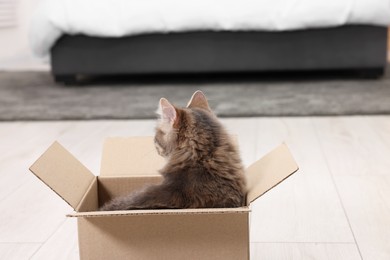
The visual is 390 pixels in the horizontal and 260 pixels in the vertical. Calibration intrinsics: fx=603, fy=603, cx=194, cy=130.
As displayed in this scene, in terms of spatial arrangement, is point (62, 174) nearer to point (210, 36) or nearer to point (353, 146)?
point (353, 146)

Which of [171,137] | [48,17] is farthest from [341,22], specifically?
[171,137]

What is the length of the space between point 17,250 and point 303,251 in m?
0.70

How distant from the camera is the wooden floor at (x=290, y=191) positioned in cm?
148

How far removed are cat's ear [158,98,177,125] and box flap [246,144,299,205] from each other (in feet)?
0.74

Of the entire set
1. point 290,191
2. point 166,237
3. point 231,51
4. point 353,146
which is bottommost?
point 166,237

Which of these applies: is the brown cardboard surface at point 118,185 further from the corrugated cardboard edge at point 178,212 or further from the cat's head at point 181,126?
the corrugated cardboard edge at point 178,212

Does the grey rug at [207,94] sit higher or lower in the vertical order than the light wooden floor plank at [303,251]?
higher

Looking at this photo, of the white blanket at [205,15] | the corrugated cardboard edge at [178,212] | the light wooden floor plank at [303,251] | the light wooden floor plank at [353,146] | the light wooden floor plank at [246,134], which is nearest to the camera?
the corrugated cardboard edge at [178,212]

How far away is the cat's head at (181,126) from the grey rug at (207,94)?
5.10 ft

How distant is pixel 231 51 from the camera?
12.1 ft

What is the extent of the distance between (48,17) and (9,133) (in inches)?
46.8

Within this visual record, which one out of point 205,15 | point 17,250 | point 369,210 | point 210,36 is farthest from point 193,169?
point 210,36

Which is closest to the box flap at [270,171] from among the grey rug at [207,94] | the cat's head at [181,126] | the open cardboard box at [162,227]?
the open cardboard box at [162,227]

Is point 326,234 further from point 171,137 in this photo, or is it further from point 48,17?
point 48,17
